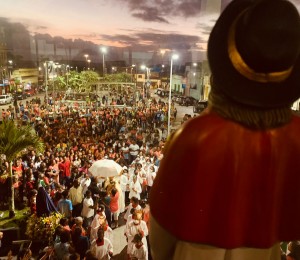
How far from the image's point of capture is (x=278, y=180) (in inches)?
67.4

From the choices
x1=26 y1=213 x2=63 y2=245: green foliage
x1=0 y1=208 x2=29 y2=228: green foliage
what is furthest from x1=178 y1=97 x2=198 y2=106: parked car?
x1=26 y1=213 x2=63 y2=245: green foliage

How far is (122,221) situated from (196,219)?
815 centimetres

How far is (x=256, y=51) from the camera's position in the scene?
150 centimetres

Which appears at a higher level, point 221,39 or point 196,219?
point 221,39

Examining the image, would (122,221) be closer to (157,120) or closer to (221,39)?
(221,39)

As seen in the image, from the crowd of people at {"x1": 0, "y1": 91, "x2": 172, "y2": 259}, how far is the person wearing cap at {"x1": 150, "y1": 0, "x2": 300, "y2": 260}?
369cm

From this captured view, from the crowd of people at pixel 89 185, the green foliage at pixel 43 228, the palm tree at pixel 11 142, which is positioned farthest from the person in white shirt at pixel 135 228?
the palm tree at pixel 11 142

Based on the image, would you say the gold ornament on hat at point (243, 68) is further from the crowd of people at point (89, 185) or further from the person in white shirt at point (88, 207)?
the person in white shirt at point (88, 207)

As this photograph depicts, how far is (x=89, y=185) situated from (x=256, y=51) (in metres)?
8.28

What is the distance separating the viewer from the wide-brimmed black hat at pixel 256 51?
58.6 inches

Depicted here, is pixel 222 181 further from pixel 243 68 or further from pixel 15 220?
pixel 15 220

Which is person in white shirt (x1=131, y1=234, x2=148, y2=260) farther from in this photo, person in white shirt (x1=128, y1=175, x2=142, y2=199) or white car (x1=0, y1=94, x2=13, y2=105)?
white car (x1=0, y1=94, x2=13, y2=105)

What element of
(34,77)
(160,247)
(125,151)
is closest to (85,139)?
(125,151)

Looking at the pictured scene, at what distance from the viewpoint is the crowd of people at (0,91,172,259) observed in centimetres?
610
